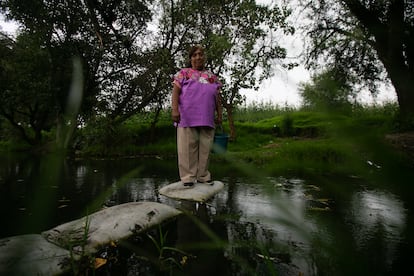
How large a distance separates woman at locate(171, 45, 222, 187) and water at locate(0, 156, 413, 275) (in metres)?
0.45

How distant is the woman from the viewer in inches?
123

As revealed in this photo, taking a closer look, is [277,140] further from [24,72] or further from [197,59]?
[24,72]

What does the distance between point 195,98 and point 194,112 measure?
15 centimetres

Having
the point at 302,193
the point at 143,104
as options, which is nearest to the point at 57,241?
the point at 302,193

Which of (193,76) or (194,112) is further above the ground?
(193,76)

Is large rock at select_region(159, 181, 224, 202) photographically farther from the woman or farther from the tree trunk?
the tree trunk

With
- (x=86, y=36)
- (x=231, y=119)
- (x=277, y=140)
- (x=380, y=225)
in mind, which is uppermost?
(x=86, y=36)

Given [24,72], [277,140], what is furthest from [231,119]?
[24,72]

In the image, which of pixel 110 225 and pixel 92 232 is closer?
pixel 92 232

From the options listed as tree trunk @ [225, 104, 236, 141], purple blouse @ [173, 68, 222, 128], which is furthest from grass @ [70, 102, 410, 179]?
purple blouse @ [173, 68, 222, 128]

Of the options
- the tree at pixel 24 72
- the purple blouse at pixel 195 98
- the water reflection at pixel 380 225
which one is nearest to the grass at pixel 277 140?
the water reflection at pixel 380 225

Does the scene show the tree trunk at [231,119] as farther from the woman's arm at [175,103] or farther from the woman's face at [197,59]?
the woman's arm at [175,103]

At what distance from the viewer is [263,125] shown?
12.8 metres

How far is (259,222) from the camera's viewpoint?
7.35ft
